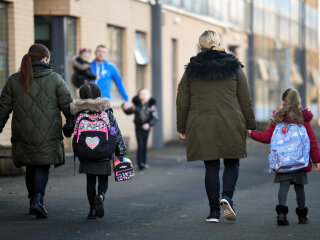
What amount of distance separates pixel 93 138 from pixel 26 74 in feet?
3.12

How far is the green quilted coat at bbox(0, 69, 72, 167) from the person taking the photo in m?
8.18

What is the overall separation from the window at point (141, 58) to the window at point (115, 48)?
742mm

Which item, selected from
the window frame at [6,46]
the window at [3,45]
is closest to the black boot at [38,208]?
the window at [3,45]

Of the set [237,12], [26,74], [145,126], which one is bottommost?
[145,126]

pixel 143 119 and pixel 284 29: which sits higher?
pixel 284 29

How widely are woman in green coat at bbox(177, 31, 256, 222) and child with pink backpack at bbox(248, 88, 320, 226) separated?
0.91 ft

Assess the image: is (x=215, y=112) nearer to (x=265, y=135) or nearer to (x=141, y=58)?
(x=265, y=135)

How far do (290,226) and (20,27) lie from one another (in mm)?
8345

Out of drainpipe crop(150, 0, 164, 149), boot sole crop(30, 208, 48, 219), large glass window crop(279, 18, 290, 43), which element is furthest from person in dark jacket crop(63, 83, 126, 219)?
large glass window crop(279, 18, 290, 43)

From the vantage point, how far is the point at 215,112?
7.87 m

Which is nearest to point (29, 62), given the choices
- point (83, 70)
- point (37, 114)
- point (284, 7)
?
point (37, 114)

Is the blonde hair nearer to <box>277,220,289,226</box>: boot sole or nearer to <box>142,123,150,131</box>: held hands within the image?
<box>277,220,289,226</box>: boot sole

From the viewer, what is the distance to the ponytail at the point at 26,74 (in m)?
8.19

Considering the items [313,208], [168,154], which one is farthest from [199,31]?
[313,208]
